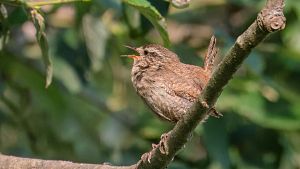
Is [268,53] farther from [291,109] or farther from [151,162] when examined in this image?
[151,162]

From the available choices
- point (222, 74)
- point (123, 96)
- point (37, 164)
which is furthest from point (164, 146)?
point (123, 96)

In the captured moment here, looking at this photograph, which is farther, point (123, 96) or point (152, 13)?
point (123, 96)

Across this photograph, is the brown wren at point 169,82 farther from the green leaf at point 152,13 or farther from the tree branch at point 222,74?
the tree branch at point 222,74

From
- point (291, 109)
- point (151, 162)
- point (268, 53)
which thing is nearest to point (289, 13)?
point (268, 53)

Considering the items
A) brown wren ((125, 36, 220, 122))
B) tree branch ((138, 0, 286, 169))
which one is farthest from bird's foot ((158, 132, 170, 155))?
brown wren ((125, 36, 220, 122))

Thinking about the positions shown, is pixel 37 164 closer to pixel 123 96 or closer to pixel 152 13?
pixel 152 13

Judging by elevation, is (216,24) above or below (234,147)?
above
